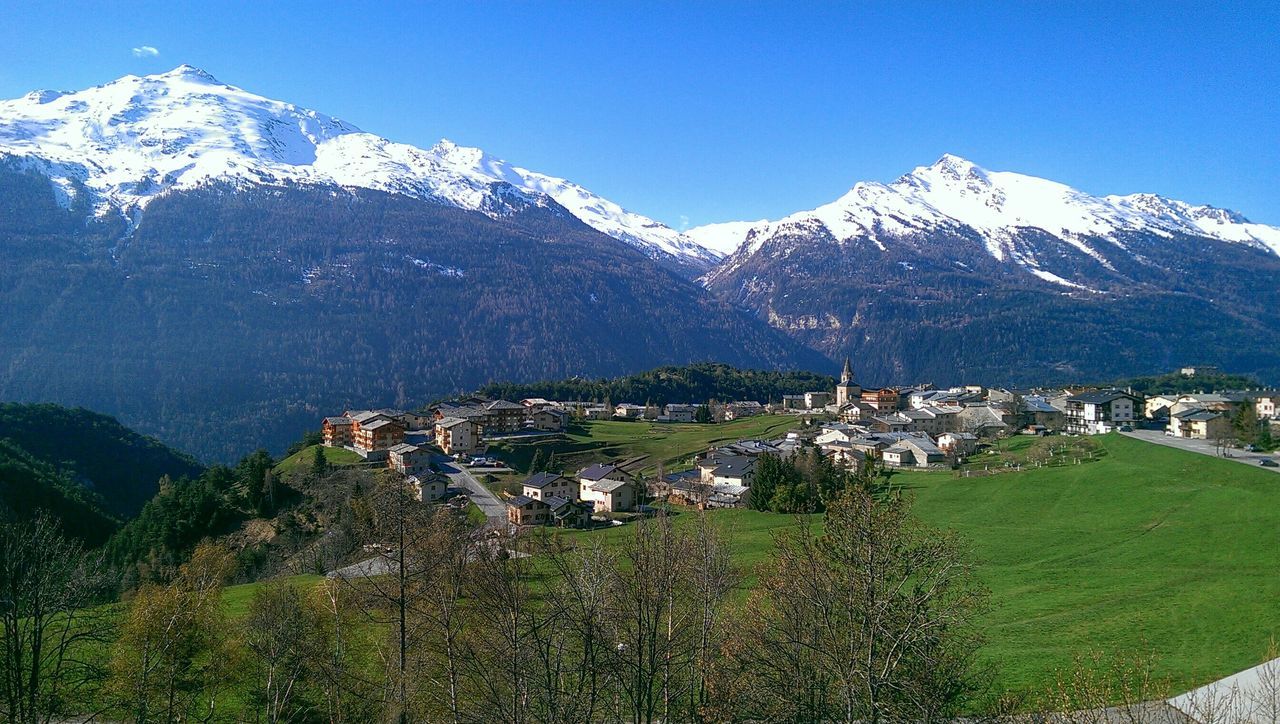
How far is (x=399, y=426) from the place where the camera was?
8100cm

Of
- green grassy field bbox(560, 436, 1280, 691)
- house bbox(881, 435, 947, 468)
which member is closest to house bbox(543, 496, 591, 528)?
green grassy field bbox(560, 436, 1280, 691)

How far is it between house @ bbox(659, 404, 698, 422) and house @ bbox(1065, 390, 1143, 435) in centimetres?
5347

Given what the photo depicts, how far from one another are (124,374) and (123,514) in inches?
4656

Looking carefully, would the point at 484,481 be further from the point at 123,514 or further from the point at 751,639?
the point at 751,639

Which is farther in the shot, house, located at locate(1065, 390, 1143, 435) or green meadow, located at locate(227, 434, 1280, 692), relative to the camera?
house, located at locate(1065, 390, 1143, 435)

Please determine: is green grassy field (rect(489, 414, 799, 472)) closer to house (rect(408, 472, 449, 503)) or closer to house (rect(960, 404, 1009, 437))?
house (rect(408, 472, 449, 503))

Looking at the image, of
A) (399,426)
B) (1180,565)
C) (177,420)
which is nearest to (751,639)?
(1180,565)

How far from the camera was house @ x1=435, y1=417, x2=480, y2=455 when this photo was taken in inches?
3233

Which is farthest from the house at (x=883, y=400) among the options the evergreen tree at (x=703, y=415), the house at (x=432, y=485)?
the house at (x=432, y=485)

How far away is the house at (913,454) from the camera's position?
233 feet

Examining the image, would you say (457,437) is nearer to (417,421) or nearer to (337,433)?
(337,433)

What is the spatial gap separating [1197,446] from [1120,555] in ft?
138

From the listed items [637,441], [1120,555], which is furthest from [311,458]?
[1120,555]

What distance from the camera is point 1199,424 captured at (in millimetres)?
75188
